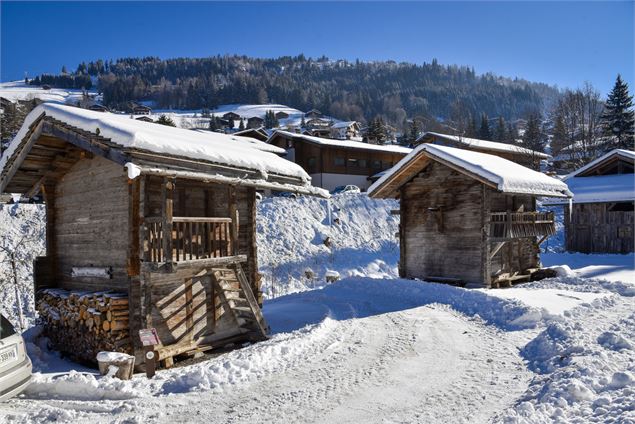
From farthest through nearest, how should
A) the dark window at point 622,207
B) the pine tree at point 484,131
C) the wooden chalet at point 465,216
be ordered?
the pine tree at point 484,131 → the dark window at point 622,207 → the wooden chalet at point 465,216

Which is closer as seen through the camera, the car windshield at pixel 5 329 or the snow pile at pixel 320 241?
the car windshield at pixel 5 329

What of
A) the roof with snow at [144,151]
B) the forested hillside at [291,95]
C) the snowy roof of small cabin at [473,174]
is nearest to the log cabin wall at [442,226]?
the snowy roof of small cabin at [473,174]

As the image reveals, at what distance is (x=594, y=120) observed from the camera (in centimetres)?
4544

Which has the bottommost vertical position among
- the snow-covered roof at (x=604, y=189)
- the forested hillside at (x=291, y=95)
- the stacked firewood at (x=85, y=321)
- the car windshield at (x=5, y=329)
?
the stacked firewood at (x=85, y=321)

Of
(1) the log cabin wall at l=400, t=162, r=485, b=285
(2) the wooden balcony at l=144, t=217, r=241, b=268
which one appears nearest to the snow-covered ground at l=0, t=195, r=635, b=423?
(2) the wooden balcony at l=144, t=217, r=241, b=268

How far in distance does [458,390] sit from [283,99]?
149877 millimetres

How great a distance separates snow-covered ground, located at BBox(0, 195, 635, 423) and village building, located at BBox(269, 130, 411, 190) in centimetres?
2982

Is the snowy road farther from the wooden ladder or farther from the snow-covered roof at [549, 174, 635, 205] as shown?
the snow-covered roof at [549, 174, 635, 205]

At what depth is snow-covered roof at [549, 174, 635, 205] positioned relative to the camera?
2431cm

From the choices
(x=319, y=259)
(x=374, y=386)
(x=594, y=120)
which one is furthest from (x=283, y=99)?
(x=374, y=386)

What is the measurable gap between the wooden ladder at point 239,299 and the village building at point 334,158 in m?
31.9

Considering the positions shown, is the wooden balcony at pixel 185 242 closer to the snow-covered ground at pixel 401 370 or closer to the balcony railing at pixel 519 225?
the snow-covered ground at pixel 401 370

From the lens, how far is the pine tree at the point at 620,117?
140 ft

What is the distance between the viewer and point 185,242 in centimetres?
959
